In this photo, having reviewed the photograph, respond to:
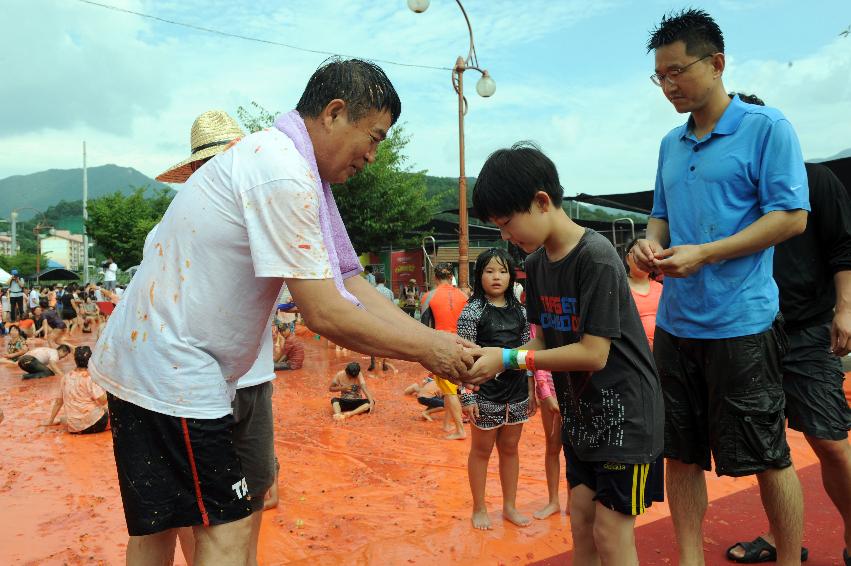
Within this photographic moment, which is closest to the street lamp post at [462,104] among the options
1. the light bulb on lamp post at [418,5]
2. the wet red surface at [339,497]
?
the light bulb on lamp post at [418,5]

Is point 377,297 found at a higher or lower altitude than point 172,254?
lower

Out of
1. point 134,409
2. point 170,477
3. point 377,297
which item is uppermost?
point 377,297

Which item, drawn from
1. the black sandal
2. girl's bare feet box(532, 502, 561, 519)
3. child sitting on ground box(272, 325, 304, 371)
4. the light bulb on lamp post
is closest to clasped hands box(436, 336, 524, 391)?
the black sandal

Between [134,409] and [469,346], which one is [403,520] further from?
[134,409]

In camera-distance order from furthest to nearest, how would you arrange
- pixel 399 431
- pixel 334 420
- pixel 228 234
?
pixel 334 420 → pixel 399 431 → pixel 228 234

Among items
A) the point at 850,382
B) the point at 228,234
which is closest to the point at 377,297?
the point at 228,234

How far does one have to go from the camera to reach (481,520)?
13.0 feet

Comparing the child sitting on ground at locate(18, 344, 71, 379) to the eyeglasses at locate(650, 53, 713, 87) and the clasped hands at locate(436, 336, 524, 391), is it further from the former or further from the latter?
the eyeglasses at locate(650, 53, 713, 87)

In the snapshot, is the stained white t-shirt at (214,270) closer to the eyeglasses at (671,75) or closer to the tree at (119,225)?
the eyeglasses at (671,75)

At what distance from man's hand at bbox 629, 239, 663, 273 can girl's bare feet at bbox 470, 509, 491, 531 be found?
2135mm

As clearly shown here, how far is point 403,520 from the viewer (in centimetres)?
438

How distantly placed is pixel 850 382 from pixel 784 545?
688 centimetres

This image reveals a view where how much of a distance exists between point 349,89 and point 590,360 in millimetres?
1251

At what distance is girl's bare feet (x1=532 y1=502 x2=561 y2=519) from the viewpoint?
4133mm
